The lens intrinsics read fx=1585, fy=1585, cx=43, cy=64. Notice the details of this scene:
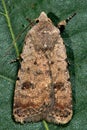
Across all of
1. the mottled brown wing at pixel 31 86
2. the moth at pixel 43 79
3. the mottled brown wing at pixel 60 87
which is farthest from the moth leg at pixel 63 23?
the mottled brown wing at pixel 31 86

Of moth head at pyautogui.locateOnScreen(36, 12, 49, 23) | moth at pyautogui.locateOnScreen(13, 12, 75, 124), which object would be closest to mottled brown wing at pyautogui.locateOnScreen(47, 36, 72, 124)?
moth at pyautogui.locateOnScreen(13, 12, 75, 124)

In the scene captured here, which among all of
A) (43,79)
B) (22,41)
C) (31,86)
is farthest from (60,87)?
(22,41)

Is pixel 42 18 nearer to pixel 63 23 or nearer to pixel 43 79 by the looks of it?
pixel 63 23

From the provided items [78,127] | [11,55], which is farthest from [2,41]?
[78,127]

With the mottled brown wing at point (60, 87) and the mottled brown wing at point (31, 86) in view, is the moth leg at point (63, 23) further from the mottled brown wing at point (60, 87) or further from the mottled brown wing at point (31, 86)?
the mottled brown wing at point (31, 86)

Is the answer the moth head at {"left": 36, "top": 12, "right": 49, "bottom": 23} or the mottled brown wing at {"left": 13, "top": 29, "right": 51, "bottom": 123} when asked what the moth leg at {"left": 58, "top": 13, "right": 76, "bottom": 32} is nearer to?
the moth head at {"left": 36, "top": 12, "right": 49, "bottom": 23}

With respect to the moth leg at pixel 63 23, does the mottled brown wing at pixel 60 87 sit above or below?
below
